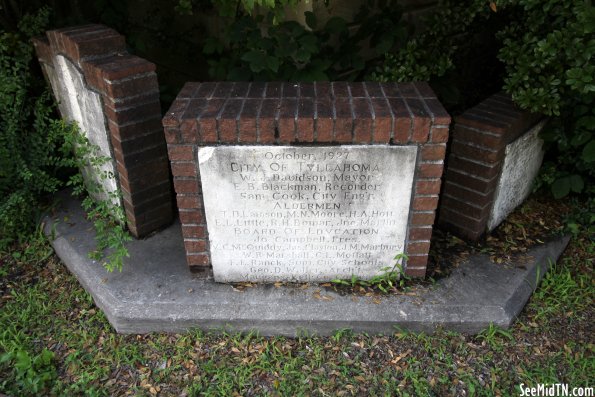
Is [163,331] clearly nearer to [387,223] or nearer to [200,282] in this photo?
[200,282]

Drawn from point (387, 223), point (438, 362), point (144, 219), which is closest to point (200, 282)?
point (144, 219)

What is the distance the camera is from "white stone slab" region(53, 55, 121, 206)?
9.27ft

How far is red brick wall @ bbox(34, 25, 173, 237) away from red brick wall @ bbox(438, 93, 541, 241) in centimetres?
172

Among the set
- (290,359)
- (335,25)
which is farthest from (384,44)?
(290,359)

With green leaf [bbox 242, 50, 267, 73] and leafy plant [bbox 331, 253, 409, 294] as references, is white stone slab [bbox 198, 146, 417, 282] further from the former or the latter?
green leaf [bbox 242, 50, 267, 73]

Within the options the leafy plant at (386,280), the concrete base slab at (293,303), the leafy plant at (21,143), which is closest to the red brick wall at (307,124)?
the leafy plant at (386,280)

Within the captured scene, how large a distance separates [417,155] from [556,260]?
1.37 m

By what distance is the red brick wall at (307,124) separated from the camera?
224 centimetres

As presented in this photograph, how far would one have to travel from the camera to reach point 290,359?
8.09 feet

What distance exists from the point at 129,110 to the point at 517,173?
7.68 ft

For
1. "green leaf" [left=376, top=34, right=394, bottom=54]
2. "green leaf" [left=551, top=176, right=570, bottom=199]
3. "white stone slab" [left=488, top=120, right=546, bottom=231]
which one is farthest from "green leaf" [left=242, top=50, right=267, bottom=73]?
"green leaf" [left=551, top=176, right=570, bottom=199]

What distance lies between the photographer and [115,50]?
2840mm

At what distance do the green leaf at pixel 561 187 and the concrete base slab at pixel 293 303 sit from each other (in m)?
0.68

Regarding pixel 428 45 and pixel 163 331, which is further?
pixel 428 45
